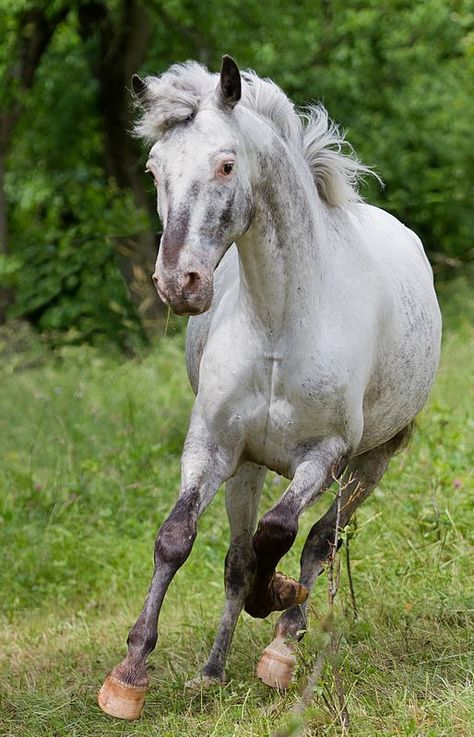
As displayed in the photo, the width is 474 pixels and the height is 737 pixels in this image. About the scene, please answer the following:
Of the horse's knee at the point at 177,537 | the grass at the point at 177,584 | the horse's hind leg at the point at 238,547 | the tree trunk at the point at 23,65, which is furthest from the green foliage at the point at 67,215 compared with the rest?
the horse's knee at the point at 177,537

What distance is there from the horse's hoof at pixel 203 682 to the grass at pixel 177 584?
54 millimetres

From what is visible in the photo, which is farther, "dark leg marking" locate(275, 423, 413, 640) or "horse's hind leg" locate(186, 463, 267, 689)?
"horse's hind leg" locate(186, 463, 267, 689)

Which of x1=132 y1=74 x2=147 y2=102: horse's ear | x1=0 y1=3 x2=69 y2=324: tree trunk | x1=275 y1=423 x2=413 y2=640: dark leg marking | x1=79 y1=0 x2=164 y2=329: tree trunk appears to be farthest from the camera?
x1=0 y1=3 x2=69 y2=324: tree trunk

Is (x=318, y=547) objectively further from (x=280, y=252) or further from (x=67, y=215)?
(x=67, y=215)

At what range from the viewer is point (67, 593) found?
6.27 m

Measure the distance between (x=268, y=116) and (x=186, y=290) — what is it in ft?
3.02

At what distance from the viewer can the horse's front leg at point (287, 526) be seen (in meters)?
3.89

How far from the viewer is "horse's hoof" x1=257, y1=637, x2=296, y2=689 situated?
4074mm

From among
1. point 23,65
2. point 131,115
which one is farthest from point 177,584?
point 23,65

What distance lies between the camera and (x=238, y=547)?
4711 mm

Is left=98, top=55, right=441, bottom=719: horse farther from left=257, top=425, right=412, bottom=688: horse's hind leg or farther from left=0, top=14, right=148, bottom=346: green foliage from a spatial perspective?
left=0, top=14, right=148, bottom=346: green foliage

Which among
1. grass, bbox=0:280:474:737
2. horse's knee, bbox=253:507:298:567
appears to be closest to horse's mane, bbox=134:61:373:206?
horse's knee, bbox=253:507:298:567

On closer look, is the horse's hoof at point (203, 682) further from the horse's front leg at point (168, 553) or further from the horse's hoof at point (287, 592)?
the horse's front leg at point (168, 553)

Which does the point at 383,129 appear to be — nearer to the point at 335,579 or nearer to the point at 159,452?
the point at 159,452
